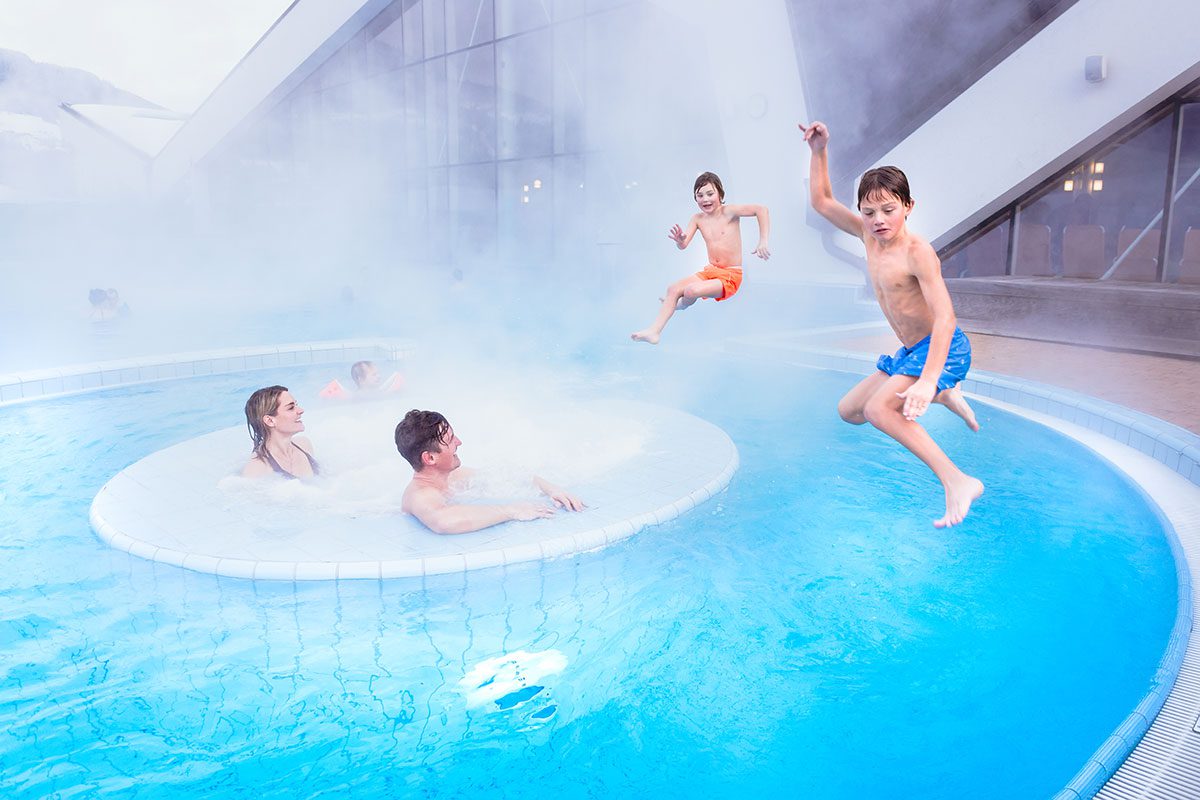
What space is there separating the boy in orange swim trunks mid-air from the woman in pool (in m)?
2.01

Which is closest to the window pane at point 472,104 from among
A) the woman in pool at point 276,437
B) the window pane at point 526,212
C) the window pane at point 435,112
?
the window pane at point 435,112

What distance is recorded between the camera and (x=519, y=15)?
1648cm

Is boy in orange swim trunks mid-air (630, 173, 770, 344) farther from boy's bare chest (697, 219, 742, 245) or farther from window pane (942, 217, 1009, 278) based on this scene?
window pane (942, 217, 1009, 278)

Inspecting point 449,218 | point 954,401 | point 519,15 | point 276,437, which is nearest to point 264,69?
point 449,218

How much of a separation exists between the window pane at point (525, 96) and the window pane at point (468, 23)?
639 mm

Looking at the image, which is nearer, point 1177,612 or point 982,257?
point 1177,612

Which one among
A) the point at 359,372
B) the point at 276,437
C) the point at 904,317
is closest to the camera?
the point at 904,317

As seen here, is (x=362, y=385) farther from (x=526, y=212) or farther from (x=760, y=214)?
(x=526, y=212)

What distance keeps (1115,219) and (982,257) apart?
1816 mm

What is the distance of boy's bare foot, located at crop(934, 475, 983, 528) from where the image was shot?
9.95ft

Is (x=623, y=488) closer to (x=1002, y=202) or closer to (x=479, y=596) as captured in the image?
(x=479, y=596)

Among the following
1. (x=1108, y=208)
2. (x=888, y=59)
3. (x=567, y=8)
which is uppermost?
(x=567, y=8)

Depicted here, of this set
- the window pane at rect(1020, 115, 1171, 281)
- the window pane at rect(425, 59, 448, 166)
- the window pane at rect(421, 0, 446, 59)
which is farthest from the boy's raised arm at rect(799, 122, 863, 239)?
the window pane at rect(421, 0, 446, 59)

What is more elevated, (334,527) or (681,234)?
(681,234)
